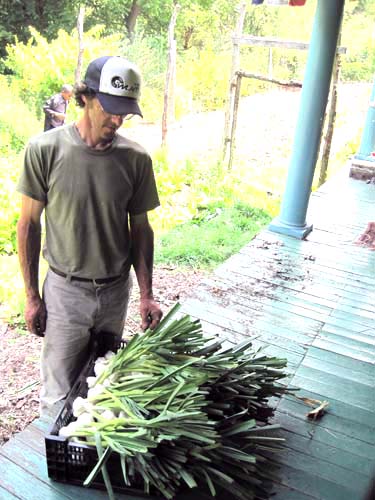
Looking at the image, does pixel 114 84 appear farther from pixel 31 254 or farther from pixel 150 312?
pixel 150 312

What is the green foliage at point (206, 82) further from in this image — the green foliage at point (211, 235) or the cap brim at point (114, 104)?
the cap brim at point (114, 104)

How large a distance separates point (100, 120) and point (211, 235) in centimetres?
354

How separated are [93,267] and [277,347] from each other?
141 centimetres

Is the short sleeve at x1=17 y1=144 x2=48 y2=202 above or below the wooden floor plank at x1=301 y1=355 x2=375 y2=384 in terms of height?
above

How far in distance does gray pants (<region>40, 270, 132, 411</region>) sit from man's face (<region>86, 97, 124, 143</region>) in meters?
0.62

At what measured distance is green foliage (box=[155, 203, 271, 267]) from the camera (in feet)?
15.9

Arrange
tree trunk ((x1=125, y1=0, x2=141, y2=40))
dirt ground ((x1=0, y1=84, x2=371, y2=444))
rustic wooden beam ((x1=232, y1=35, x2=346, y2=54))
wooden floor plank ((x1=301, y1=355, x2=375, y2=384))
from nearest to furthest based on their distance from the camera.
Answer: wooden floor plank ((x1=301, y1=355, x2=375, y2=384)) < dirt ground ((x1=0, y1=84, x2=371, y2=444)) < rustic wooden beam ((x1=232, y1=35, x2=346, y2=54)) < tree trunk ((x1=125, y1=0, x2=141, y2=40))

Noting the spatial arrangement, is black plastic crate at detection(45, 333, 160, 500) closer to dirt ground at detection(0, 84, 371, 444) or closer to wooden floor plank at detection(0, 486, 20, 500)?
wooden floor plank at detection(0, 486, 20, 500)

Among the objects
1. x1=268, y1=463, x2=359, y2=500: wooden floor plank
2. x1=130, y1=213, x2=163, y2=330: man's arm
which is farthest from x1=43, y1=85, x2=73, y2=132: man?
x1=268, y1=463, x2=359, y2=500: wooden floor plank

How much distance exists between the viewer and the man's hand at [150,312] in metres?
2.21

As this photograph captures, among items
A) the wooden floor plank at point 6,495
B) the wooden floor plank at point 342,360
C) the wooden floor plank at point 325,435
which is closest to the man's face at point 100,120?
the wooden floor plank at point 6,495

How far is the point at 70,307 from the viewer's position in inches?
79.0

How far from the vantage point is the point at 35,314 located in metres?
2.03

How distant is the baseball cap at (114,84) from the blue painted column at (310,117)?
276cm
